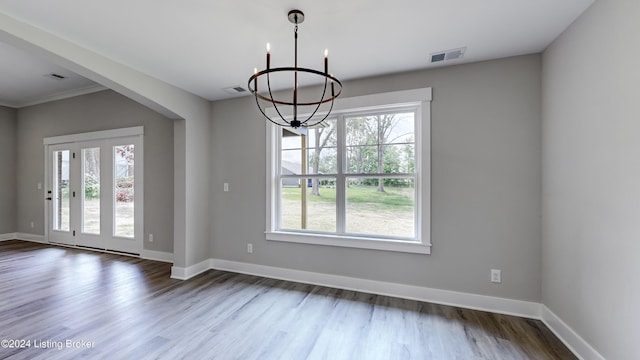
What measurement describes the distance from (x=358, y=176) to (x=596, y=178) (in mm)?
2039

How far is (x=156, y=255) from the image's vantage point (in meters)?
4.23

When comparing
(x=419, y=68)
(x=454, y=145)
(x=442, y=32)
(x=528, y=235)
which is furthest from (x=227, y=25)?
(x=528, y=235)

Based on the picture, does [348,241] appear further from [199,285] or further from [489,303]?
[199,285]

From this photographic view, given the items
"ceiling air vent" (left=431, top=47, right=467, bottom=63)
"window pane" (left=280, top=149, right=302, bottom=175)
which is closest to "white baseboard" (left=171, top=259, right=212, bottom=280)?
"window pane" (left=280, top=149, right=302, bottom=175)

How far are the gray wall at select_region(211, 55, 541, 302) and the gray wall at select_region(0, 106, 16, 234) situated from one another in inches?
274

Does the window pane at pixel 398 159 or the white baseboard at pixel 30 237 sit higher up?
the window pane at pixel 398 159

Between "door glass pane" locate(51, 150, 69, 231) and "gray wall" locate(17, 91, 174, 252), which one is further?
"door glass pane" locate(51, 150, 69, 231)

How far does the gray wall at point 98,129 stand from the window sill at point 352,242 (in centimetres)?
199

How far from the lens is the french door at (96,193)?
14.6ft

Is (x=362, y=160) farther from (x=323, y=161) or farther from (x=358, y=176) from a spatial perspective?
(x=323, y=161)

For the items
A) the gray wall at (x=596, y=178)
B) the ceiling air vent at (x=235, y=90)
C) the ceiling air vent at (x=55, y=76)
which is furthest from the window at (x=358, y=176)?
the ceiling air vent at (x=55, y=76)

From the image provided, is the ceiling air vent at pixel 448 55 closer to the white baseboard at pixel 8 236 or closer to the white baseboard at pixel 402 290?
the white baseboard at pixel 402 290

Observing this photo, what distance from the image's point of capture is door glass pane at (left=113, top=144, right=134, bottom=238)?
176 inches

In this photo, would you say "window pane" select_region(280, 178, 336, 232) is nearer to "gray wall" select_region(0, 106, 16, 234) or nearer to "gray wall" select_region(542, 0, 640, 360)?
"gray wall" select_region(542, 0, 640, 360)
